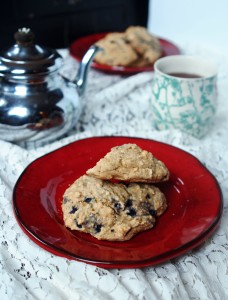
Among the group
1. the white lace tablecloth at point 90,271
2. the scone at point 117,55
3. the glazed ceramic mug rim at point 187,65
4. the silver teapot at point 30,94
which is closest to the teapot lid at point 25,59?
the silver teapot at point 30,94

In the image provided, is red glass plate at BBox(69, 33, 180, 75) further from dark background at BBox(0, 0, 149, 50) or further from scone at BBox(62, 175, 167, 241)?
scone at BBox(62, 175, 167, 241)

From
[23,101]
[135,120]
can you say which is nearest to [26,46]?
[23,101]

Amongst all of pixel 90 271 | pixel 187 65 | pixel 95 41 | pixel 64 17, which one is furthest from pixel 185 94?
pixel 64 17

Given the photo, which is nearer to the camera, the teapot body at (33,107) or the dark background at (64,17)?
the teapot body at (33,107)

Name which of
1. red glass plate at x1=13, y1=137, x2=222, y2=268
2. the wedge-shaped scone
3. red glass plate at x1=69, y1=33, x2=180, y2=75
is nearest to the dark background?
red glass plate at x1=69, y1=33, x2=180, y2=75

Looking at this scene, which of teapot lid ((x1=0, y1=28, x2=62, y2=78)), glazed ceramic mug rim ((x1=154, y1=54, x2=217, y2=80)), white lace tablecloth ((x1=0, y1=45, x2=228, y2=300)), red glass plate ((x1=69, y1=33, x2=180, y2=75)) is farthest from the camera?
red glass plate ((x1=69, y1=33, x2=180, y2=75))

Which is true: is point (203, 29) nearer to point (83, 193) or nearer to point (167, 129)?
point (167, 129)

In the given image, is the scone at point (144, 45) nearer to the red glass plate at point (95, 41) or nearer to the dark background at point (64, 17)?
the red glass plate at point (95, 41)
